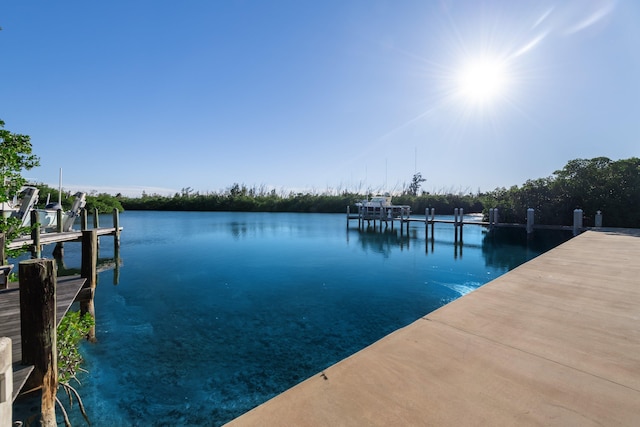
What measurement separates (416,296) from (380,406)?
22.7 ft

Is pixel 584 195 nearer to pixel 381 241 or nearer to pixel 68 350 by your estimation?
pixel 381 241

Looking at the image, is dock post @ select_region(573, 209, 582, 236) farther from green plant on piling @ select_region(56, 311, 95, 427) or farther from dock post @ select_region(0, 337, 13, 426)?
dock post @ select_region(0, 337, 13, 426)

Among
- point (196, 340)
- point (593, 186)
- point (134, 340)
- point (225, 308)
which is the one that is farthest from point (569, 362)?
point (593, 186)

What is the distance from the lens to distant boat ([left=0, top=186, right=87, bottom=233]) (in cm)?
1152

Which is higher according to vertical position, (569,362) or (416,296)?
(569,362)

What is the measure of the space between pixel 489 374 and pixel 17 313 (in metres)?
4.50

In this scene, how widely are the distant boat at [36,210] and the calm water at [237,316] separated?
1.53m

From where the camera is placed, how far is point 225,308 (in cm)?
698

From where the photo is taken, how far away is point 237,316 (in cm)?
651

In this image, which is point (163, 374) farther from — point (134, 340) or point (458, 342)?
point (458, 342)

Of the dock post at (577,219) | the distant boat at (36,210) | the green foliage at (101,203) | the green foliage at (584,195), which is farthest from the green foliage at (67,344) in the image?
the green foliage at (101,203)

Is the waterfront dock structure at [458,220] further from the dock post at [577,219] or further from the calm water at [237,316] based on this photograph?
the calm water at [237,316]

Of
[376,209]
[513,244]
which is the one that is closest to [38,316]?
[513,244]

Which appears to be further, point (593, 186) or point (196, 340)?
point (593, 186)
